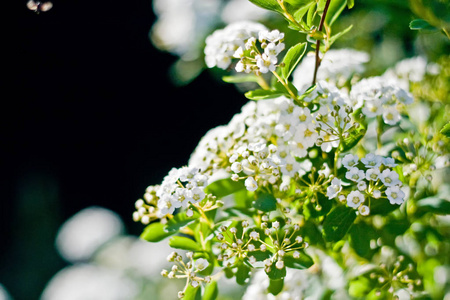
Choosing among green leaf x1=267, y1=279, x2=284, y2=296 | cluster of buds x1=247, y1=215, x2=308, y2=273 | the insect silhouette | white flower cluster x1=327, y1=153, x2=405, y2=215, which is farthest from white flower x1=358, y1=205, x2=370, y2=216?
the insect silhouette

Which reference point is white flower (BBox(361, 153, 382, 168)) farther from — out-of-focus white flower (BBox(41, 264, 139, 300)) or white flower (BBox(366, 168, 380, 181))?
out-of-focus white flower (BBox(41, 264, 139, 300))

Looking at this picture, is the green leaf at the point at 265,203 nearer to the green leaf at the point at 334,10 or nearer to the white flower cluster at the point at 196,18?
the green leaf at the point at 334,10

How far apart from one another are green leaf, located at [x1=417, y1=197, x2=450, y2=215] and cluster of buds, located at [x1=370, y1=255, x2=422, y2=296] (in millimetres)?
113

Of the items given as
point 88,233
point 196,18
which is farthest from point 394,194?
point 88,233

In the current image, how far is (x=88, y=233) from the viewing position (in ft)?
7.71

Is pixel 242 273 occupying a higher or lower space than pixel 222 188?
lower

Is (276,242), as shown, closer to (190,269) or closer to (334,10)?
(190,269)

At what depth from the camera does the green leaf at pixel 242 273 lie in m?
0.84

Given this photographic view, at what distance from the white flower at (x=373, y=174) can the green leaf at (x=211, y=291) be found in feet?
1.21

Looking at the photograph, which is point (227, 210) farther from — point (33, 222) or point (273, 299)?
point (33, 222)

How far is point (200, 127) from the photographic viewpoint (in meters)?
3.17

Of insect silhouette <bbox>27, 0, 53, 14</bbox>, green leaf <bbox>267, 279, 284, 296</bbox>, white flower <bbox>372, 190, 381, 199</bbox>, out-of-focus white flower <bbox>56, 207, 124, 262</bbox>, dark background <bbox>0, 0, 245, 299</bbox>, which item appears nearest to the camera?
white flower <bbox>372, 190, 381, 199</bbox>

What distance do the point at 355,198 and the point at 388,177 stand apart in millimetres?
66

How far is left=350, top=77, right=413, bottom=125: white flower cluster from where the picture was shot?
894 millimetres
